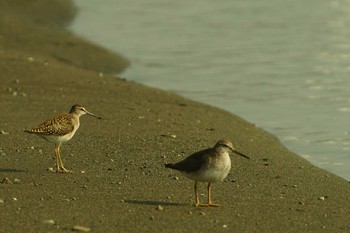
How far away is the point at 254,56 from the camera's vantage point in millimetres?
23344

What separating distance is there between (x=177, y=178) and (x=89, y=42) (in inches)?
477

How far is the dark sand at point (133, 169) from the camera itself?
33.4 ft

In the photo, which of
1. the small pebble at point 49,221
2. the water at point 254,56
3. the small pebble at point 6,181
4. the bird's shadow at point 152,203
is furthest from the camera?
the water at point 254,56

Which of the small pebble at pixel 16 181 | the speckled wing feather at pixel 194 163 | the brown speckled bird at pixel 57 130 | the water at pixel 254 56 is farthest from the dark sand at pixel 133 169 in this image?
the water at pixel 254 56

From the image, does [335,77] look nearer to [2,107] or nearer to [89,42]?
[89,42]

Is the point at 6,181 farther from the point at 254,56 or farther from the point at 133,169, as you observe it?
the point at 254,56

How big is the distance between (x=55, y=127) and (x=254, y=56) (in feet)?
37.2

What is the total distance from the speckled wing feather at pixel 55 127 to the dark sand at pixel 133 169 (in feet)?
1.50

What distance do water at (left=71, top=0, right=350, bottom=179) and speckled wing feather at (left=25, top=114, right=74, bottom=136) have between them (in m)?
4.03

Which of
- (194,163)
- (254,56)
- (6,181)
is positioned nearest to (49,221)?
(194,163)

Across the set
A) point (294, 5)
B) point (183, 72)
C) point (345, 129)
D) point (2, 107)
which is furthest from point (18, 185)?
point (294, 5)

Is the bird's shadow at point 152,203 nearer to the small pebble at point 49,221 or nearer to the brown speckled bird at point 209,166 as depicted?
the brown speckled bird at point 209,166

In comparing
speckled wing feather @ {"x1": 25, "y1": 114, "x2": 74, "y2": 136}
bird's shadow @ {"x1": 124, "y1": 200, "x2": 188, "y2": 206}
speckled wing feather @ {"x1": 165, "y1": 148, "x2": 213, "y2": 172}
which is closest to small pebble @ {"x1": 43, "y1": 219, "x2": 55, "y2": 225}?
bird's shadow @ {"x1": 124, "y1": 200, "x2": 188, "y2": 206}

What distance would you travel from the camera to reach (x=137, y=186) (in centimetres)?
1170
